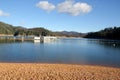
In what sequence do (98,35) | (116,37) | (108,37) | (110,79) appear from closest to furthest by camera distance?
(110,79)
(116,37)
(108,37)
(98,35)

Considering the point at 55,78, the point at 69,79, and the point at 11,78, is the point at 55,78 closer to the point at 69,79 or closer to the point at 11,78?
the point at 69,79

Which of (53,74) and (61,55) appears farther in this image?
(61,55)

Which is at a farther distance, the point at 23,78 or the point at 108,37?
the point at 108,37

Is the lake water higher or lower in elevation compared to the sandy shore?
lower

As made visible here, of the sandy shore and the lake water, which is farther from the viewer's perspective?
the lake water

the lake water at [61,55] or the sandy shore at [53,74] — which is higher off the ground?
the sandy shore at [53,74]

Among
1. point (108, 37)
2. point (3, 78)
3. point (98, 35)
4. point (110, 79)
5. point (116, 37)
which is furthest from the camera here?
point (98, 35)

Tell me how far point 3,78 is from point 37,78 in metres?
1.94

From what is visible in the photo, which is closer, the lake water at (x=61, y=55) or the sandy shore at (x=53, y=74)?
the sandy shore at (x=53, y=74)

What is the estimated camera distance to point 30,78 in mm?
12203

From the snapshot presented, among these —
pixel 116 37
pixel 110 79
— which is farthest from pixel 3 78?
pixel 116 37

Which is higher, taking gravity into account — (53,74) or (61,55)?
(53,74)

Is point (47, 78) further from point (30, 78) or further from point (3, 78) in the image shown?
point (3, 78)

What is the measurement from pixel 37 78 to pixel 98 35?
610 ft
